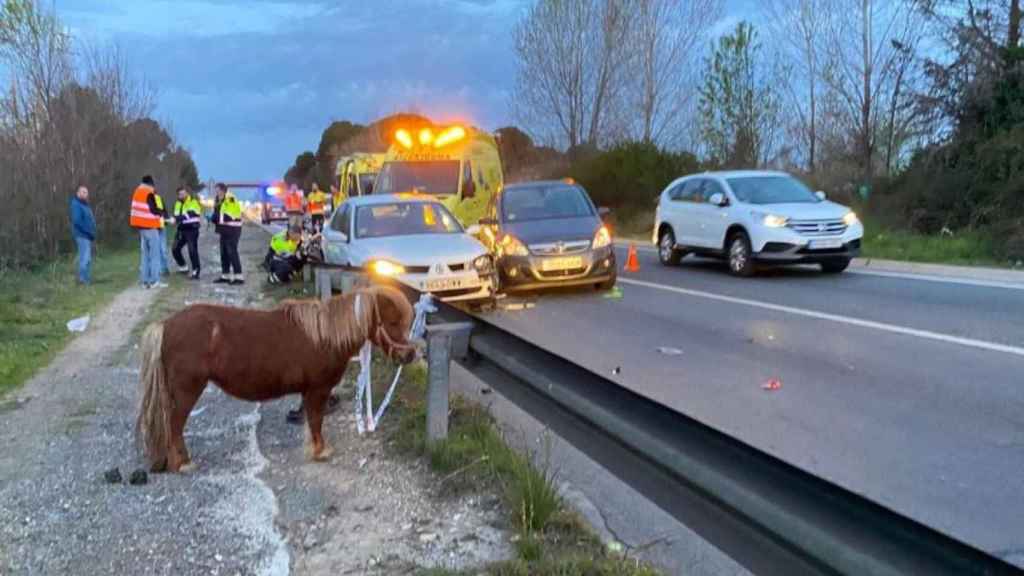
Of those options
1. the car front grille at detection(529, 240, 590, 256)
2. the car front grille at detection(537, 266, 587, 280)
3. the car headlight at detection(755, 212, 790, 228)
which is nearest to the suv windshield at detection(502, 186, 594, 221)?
Result: the car front grille at detection(529, 240, 590, 256)

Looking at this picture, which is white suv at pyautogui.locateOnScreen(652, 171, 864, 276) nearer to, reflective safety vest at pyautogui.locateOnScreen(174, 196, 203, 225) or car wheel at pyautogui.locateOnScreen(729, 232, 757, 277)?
car wheel at pyautogui.locateOnScreen(729, 232, 757, 277)

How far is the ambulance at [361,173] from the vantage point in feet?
65.7

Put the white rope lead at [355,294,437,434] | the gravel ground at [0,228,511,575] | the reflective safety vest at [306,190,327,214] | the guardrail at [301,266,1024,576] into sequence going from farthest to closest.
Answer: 1. the reflective safety vest at [306,190,327,214]
2. the white rope lead at [355,294,437,434]
3. the gravel ground at [0,228,511,575]
4. the guardrail at [301,266,1024,576]

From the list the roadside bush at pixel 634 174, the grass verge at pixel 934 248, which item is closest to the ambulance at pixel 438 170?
the grass verge at pixel 934 248

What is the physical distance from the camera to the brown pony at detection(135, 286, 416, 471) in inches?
200

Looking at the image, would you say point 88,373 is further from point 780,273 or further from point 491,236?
point 780,273

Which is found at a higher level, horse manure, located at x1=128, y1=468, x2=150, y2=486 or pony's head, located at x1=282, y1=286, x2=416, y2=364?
pony's head, located at x1=282, y1=286, x2=416, y2=364

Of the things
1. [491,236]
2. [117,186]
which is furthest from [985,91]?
[117,186]

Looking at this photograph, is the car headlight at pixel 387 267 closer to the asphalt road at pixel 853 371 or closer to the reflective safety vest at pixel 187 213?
the asphalt road at pixel 853 371

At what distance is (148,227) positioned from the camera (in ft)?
50.3

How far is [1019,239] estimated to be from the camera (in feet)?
53.6

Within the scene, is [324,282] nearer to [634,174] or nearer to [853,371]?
[853,371]

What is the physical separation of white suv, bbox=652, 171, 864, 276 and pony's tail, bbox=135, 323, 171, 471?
11.5m

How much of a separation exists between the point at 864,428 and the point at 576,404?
3524 millimetres
